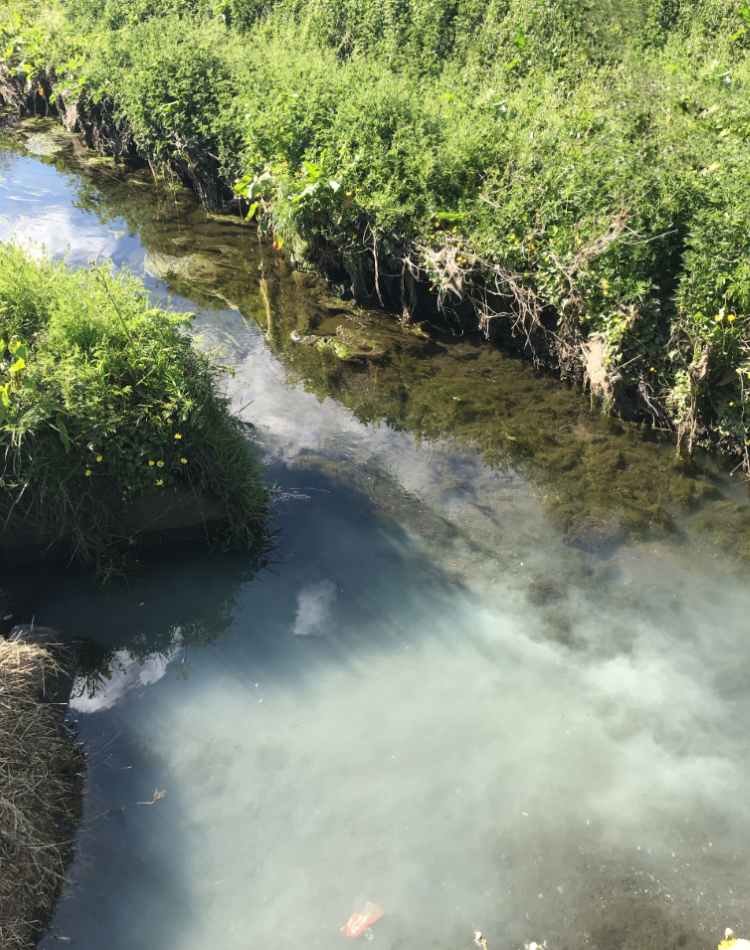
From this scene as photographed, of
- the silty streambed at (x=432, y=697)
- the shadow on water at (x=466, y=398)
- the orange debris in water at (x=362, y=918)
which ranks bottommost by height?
the orange debris in water at (x=362, y=918)

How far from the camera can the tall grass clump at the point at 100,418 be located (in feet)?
15.8

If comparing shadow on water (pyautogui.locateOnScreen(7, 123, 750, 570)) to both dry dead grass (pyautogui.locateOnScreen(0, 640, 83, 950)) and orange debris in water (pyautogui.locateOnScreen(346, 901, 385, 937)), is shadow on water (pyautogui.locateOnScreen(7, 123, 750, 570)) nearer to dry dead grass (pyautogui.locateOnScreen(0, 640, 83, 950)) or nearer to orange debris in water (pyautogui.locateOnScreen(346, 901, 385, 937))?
orange debris in water (pyautogui.locateOnScreen(346, 901, 385, 937))

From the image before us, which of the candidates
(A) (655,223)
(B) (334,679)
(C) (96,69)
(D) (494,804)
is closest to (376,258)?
(A) (655,223)

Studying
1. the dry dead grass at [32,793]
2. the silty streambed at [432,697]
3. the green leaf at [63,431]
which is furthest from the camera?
the green leaf at [63,431]

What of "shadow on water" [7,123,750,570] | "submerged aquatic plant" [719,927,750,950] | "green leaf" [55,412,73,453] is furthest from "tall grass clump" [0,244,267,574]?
"submerged aquatic plant" [719,927,750,950]

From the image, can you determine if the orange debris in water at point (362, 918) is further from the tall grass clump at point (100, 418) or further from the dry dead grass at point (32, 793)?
the tall grass clump at point (100, 418)

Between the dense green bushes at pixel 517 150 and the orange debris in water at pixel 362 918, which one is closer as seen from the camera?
the orange debris in water at pixel 362 918

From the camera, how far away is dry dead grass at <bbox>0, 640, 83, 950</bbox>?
11.3ft

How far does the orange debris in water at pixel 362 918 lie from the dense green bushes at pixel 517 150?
4763 millimetres

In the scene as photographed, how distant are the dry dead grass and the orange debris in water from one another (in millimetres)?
1506

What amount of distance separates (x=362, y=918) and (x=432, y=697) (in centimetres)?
135

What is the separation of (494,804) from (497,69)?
10.1 meters

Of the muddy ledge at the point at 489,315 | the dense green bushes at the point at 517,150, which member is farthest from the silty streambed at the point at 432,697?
the dense green bushes at the point at 517,150

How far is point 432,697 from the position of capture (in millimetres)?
4562
